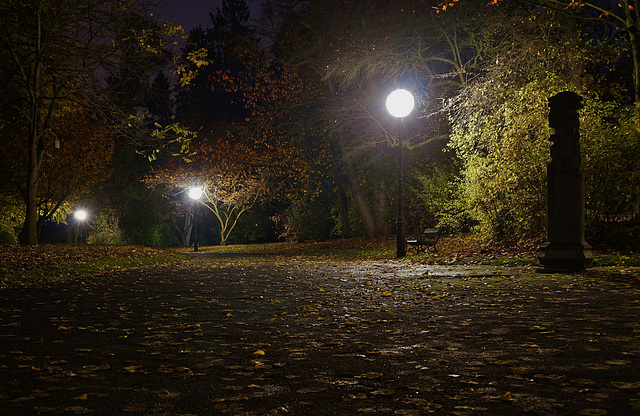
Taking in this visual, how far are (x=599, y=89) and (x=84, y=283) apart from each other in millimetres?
18796

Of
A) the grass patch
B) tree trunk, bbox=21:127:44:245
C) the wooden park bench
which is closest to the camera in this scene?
the grass patch

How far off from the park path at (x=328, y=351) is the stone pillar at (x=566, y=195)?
5.26ft

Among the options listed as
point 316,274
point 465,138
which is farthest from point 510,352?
point 465,138

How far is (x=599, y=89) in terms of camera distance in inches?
790

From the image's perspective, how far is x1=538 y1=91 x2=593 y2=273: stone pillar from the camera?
11.0 meters

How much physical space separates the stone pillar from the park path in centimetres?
160

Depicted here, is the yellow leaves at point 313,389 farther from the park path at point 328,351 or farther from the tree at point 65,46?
the tree at point 65,46

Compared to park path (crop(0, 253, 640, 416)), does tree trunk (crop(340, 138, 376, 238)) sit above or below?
above

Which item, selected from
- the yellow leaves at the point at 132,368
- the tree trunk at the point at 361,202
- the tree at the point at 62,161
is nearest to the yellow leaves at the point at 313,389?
the yellow leaves at the point at 132,368

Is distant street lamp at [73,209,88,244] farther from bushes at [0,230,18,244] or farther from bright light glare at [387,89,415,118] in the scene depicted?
bright light glare at [387,89,415,118]

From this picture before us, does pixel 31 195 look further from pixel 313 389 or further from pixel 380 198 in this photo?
pixel 313 389

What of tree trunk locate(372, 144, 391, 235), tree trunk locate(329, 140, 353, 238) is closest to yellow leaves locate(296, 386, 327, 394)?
tree trunk locate(372, 144, 391, 235)

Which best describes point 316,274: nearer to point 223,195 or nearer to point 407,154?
point 407,154

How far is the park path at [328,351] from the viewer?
3561mm
